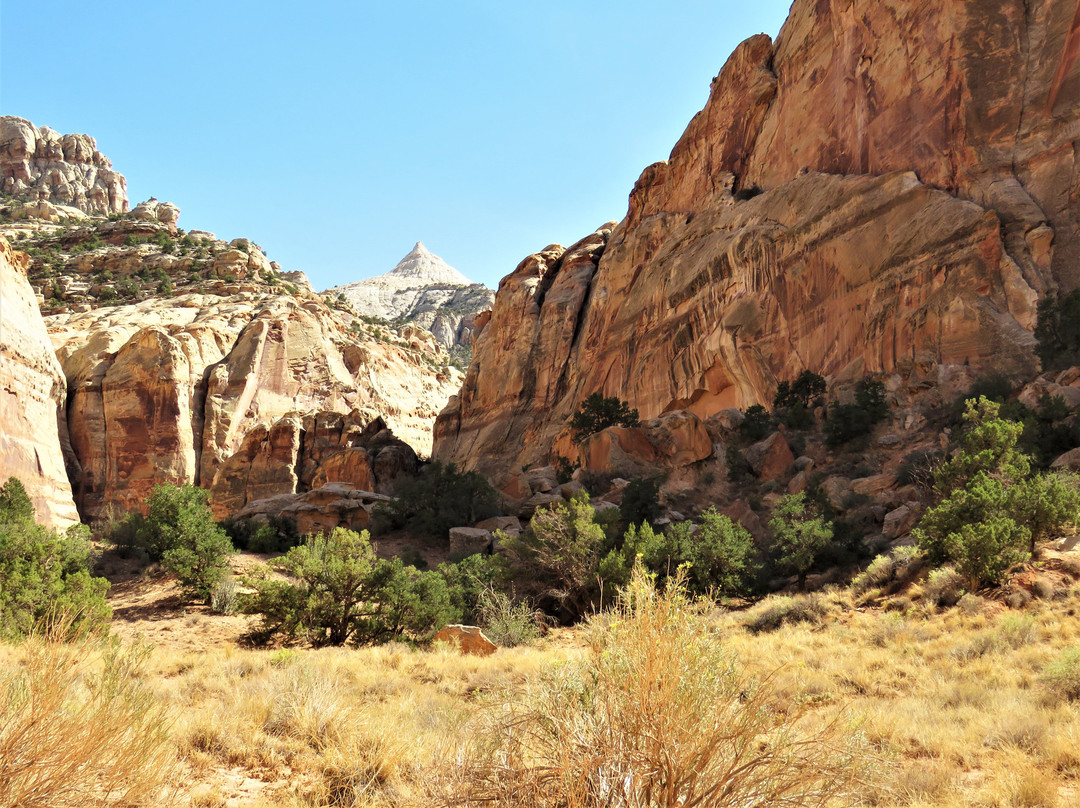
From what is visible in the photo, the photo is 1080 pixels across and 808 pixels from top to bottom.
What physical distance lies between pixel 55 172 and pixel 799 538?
110 meters

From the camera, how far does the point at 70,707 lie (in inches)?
161

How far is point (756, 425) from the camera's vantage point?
90.7ft

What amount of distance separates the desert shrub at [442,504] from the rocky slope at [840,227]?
28.1ft

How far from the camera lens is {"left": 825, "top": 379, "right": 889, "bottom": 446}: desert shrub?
2409 centimetres

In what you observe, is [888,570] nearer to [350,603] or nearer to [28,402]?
[350,603]

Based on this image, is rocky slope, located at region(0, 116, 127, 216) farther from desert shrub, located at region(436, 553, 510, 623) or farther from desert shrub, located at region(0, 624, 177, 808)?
desert shrub, located at region(0, 624, 177, 808)

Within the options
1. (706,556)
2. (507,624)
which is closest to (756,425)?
(706,556)

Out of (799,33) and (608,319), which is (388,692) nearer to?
(608,319)

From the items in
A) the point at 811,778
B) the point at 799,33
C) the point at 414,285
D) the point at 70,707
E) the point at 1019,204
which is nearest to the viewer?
the point at 811,778

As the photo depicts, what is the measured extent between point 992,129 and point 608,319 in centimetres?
2416

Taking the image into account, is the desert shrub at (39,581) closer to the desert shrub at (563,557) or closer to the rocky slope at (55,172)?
the desert shrub at (563,557)

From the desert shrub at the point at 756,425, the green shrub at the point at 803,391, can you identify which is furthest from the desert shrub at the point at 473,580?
the green shrub at the point at 803,391

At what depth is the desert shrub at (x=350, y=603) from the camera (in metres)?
13.3

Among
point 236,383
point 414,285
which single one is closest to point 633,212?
point 236,383
